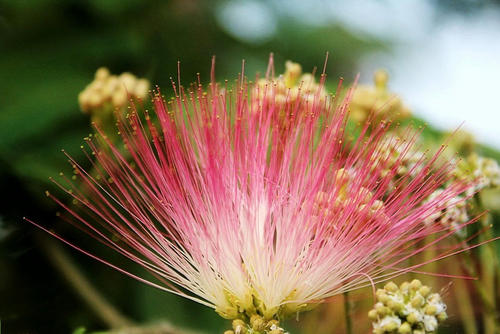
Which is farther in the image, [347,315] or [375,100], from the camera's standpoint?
[375,100]

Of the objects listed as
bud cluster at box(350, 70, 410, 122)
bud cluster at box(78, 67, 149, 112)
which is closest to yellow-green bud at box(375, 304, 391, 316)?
bud cluster at box(350, 70, 410, 122)

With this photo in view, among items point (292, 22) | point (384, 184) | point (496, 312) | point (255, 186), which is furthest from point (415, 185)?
point (292, 22)

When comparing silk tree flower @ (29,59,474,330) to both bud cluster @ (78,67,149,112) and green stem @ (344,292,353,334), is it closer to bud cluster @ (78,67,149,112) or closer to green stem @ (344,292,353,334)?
green stem @ (344,292,353,334)

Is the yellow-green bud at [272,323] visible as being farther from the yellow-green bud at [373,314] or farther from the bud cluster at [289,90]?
the bud cluster at [289,90]

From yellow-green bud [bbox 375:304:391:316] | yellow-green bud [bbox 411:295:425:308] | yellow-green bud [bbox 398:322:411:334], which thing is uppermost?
yellow-green bud [bbox 411:295:425:308]

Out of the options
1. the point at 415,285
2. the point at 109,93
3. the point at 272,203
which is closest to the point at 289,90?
the point at 272,203

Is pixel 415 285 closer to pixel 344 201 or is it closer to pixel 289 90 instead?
pixel 344 201
